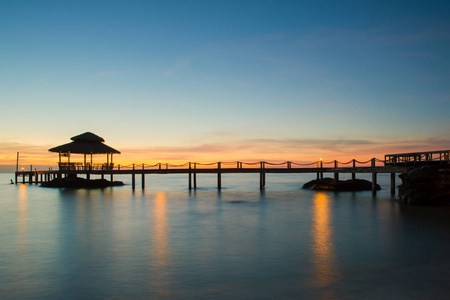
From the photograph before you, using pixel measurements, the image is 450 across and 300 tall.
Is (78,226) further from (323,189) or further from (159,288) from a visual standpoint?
(323,189)

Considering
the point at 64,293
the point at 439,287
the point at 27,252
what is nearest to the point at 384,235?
the point at 439,287

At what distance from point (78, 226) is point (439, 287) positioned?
14.7m

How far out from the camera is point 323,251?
11.0m

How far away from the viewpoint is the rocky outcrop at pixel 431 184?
19.7m

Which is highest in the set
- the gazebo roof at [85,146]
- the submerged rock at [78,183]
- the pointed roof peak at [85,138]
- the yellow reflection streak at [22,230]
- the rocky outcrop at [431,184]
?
the pointed roof peak at [85,138]

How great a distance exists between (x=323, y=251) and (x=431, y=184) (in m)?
12.7

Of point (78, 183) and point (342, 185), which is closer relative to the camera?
point (342, 185)

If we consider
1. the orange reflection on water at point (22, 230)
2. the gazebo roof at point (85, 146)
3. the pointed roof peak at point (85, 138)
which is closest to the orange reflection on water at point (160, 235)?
the orange reflection on water at point (22, 230)

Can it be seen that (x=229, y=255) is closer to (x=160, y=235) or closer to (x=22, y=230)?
(x=160, y=235)

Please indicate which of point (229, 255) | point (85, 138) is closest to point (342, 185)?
point (229, 255)

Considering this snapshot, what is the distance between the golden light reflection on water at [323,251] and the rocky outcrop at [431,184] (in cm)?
563

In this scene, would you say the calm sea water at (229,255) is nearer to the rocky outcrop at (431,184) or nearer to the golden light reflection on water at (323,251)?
the golden light reflection on water at (323,251)

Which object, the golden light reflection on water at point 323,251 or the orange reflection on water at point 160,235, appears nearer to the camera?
the golden light reflection on water at point 323,251

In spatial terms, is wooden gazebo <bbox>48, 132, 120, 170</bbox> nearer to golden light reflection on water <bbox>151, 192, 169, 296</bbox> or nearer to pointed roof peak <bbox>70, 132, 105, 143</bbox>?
pointed roof peak <bbox>70, 132, 105, 143</bbox>
